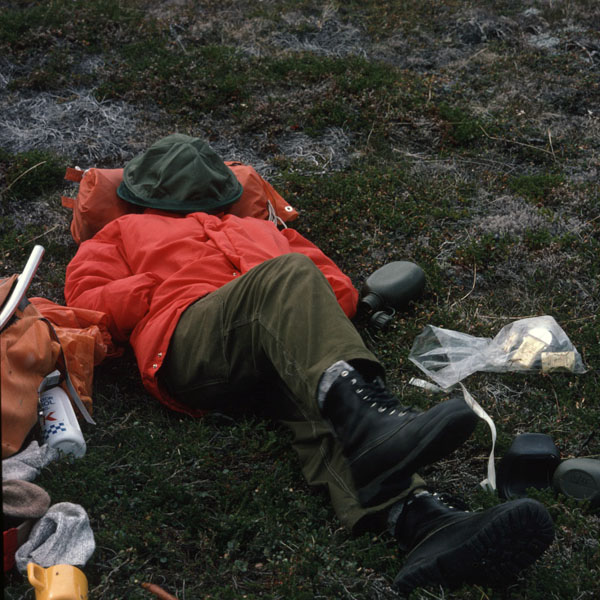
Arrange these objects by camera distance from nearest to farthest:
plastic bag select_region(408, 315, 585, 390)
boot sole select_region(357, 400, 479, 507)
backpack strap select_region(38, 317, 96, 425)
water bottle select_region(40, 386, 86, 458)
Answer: boot sole select_region(357, 400, 479, 507), water bottle select_region(40, 386, 86, 458), backpack strap select_region(38, 317, 96, 425), plastic bag select_region(408, 315, 585, 390)

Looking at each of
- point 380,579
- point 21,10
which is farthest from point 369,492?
point 21,10

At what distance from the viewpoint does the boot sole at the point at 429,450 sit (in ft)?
8.82

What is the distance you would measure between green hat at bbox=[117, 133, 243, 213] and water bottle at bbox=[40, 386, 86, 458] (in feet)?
5.20

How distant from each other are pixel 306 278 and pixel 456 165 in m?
3.38

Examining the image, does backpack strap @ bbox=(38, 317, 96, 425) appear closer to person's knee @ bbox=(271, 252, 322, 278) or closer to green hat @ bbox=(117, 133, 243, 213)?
person's knee @ bbox=(271, 252, 322, 278)

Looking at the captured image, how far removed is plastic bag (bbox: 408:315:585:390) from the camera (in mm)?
4156

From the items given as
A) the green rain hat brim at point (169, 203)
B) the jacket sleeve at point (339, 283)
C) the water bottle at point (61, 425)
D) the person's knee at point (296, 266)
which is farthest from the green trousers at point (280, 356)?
the green rain hat brim at point (169, 203)

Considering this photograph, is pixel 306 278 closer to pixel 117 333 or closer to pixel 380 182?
pixel 117 333

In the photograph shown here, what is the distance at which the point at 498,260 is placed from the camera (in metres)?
5.15

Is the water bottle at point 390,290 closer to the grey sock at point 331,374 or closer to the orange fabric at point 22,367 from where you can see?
the grey sock at point 331,374

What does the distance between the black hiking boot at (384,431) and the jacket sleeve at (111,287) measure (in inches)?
52.1

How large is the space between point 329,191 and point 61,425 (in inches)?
127

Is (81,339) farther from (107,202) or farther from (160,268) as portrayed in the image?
(107,202)

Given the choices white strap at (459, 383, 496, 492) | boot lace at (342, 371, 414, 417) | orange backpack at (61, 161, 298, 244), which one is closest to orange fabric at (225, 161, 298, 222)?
orange backpack at (61, 161, 298, 244)
